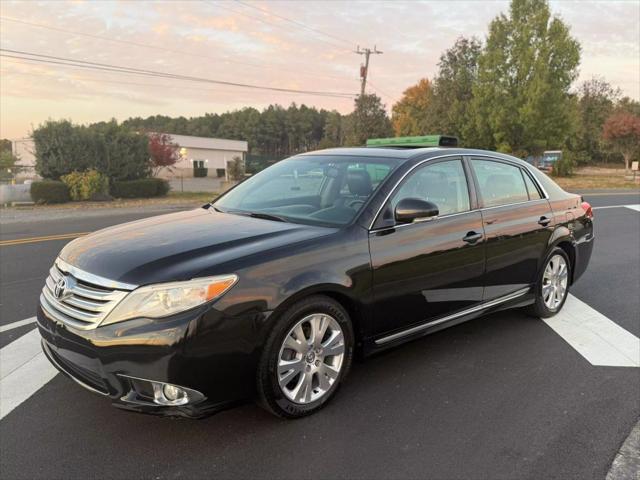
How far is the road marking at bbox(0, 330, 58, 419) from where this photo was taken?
134 inches

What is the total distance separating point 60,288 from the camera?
3010 millimetres

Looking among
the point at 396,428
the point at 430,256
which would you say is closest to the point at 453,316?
the point at 430,256

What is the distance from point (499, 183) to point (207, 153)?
69700 mm

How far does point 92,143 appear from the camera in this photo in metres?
22.4

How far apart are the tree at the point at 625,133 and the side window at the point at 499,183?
1603 inches

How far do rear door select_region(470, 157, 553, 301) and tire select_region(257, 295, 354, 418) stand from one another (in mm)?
1602

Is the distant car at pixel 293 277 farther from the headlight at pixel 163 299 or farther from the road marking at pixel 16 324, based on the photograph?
the road marking at pixel 16 324

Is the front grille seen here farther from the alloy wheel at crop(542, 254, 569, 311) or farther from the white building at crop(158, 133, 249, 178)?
the white building at crop(158, 133, 249, 178)

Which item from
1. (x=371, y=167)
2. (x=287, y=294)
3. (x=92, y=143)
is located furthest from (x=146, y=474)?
(x=92, y=143)

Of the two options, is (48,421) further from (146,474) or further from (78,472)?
(146,474)

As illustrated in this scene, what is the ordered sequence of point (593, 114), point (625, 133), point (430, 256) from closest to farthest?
point (430, 256), point (625, 133), point (593, 114)

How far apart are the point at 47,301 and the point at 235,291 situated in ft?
4.14

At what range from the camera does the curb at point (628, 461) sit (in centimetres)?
268

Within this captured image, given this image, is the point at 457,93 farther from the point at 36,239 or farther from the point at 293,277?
the point at 293,277
